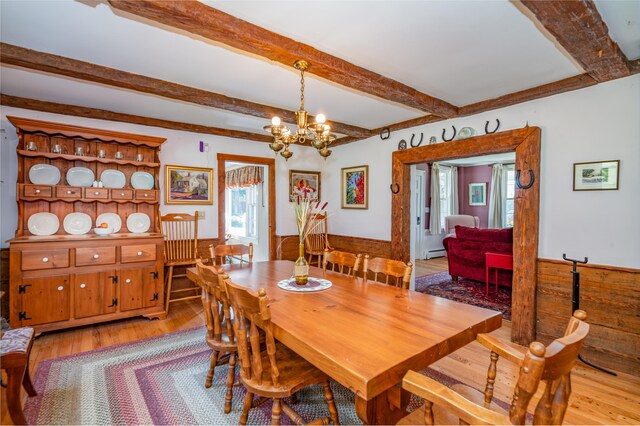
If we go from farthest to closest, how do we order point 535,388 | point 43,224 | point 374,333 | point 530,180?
point 43,224 < point 530,180 < point 374,333 < point 535,388

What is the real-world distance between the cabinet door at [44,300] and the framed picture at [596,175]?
5.04m

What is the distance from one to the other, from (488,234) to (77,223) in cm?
556

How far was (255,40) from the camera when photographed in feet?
6.50

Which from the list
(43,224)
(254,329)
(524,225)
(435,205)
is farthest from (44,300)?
(435,205)

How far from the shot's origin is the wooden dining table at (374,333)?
3.77 feet

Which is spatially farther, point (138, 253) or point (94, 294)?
point (138, 253)

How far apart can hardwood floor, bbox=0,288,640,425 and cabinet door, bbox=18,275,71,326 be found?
22 centimetres

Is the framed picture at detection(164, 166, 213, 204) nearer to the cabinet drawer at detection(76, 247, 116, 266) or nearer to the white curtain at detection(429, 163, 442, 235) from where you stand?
the cabinet drawer at detection(76, 247, 116, 266)

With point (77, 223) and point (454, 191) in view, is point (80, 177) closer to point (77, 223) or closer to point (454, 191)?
point (77, 223)

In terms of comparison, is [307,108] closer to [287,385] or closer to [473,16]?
[473,16]

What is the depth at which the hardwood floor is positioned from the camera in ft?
6.73

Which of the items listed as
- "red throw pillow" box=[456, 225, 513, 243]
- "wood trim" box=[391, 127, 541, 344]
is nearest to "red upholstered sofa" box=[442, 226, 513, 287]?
"red throw pillow" box=[456, 225, 513, 243]

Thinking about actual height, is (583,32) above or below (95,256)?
above

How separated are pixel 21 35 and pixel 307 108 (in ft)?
8.12
